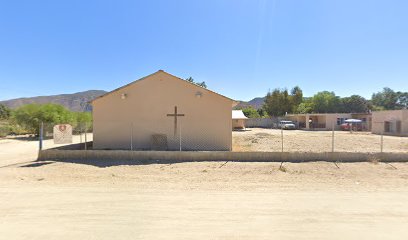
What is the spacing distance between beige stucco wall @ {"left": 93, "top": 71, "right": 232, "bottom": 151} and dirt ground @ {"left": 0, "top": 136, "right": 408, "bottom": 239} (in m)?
4.83

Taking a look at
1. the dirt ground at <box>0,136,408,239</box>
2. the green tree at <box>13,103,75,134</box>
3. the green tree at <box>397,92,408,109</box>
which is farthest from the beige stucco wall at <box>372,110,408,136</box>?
the green tree at <box>397,92,408,109</box>

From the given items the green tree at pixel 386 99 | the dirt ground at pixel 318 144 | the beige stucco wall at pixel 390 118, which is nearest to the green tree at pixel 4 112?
the dirt ground at pixel 318 144

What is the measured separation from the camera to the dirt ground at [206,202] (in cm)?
486

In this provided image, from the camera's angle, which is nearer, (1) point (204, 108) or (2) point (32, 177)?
(2) point (32, 177)

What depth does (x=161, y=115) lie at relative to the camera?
15.9 m

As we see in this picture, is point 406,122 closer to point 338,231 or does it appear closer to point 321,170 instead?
point 321,170

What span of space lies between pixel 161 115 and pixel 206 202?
982cm

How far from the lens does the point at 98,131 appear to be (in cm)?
1625

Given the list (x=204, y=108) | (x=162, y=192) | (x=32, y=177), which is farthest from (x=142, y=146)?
(x=162, y=192)

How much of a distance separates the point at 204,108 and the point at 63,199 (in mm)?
9745

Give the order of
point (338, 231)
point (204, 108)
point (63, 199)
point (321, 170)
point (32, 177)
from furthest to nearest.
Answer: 1. point (204, 108)
2. point (321, 170)
3. point (32, 177)
4. point (63, 199)
5. point (338, 231)

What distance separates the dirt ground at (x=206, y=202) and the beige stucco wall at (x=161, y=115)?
190 inches

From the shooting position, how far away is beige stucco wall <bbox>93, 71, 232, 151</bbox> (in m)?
15.6

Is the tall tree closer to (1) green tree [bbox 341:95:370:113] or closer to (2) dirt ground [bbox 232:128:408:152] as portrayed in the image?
(1) green tree [bbox 341:95:370:113]
